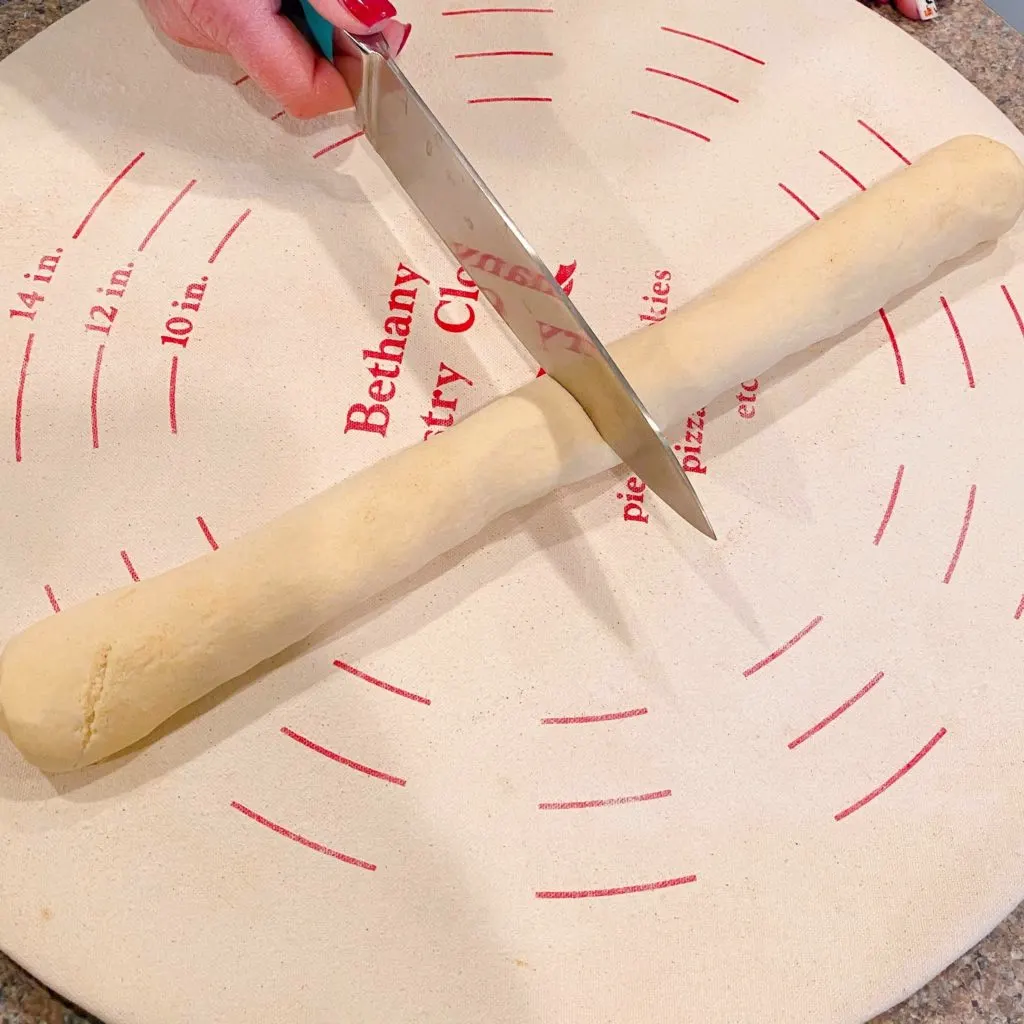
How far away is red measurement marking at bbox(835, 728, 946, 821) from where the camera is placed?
0.82 meters

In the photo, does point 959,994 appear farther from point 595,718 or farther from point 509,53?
point 509,53

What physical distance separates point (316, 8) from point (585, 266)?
0.38 m

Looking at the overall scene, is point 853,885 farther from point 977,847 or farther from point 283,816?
point 283,816

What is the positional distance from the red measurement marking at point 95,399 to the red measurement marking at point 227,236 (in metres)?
0.16

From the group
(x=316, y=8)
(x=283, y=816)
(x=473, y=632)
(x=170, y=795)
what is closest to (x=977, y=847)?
(x=473, y=632)

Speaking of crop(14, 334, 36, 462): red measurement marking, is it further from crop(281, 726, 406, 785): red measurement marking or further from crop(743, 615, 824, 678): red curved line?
crop(743, 615, 824, 678): red curved line

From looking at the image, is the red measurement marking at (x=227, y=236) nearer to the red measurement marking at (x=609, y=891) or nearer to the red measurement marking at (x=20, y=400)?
the red measurement marking at (x=20, y=400)

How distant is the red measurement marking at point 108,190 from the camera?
102 cm

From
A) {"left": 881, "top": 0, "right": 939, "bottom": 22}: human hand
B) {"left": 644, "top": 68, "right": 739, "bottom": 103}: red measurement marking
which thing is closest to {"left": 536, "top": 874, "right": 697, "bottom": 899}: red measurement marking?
{"left": 644, "top": 68, "right": 739, "bottom": 103}: red measurement marking

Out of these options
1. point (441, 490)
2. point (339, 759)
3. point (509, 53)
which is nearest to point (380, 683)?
point (339, 759)

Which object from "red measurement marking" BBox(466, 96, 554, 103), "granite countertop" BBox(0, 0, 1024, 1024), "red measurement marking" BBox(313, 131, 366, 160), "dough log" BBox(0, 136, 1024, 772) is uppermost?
"red measurement marking" BBox(313, 131, 366, 160)

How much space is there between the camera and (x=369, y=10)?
87 cm

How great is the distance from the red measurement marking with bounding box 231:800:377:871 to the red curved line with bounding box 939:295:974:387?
2.62 ft

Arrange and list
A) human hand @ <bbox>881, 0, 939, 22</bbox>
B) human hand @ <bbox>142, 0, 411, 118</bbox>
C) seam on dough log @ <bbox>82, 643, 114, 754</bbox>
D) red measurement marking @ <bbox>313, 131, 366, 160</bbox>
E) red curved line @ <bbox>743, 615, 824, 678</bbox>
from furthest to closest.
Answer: human hand @ <bbox>881, 0, 939, 22</bbox> → red measurement marking @ <bbox>313, 131, 366, 160</bbox> → human hand @ <bbox>142, 0, 411, 118</bbox> → red curved line @ <bbox>743, 615, 824, 678</bbox> → seam on dough log @ <bbox>82, 643, 114, 754</bbox>
